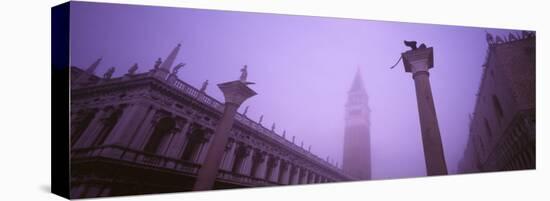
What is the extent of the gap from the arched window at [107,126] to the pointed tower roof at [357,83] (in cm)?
452

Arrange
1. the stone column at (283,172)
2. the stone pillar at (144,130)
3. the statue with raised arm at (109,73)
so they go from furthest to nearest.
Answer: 1. the stone column at (283,172)
2. the stone pillar at (144,130)
3. the statue with raised arm at (109,73)

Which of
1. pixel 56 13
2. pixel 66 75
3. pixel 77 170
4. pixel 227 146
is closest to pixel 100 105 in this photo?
pixel 66 75

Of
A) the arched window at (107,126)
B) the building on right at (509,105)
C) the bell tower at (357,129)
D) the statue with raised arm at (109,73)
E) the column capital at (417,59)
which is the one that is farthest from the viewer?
the building on right at (509,105)

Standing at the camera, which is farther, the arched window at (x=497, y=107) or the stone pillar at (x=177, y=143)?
the arched window at (x=497, y=107)

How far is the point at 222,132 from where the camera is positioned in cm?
690

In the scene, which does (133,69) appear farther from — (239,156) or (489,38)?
(489,38)

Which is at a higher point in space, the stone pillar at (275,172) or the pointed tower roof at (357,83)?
the pointed tower roof at (357,83)

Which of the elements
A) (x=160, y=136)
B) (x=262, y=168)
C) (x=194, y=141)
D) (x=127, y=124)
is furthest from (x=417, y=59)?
(x=127, y=124)

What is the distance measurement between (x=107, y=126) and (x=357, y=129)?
15.7ft

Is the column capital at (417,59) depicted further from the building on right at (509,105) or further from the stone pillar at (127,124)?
the stone pillar at (127,124)

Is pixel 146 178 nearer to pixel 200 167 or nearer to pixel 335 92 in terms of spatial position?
pixel 200 167

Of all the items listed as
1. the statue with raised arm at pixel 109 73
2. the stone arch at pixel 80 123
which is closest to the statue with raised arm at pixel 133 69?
the statue with raised arm at pixel 109 73

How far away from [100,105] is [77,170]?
1004 millimetres

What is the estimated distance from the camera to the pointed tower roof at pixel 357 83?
800cm
